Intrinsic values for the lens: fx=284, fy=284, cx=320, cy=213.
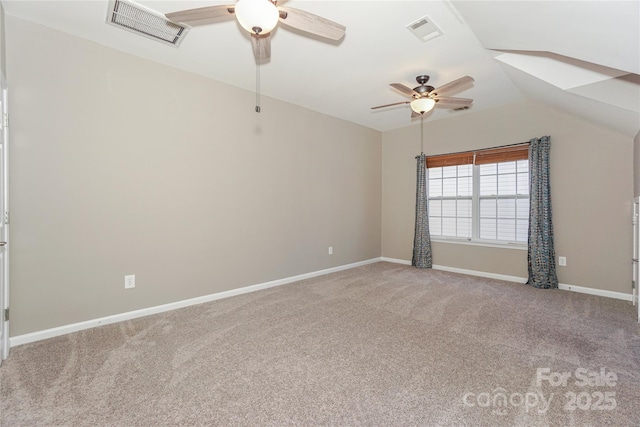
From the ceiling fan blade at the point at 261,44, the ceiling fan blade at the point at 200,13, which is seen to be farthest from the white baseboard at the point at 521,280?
the ceiling fan blade at the point at 200,13

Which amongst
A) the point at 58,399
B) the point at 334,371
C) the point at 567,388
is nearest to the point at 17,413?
the point at 58,399

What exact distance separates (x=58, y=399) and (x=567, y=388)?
3134 mm

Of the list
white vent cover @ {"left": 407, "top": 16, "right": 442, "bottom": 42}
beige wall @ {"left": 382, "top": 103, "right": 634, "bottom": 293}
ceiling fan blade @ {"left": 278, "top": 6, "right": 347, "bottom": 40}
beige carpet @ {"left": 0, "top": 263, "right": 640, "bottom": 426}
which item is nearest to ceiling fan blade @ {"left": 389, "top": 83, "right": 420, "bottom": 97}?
white vent cover @ {"left": 407, "top": 16, "right": 442, "bottom": 42}

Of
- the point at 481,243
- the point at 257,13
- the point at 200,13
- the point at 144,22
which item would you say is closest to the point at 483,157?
the point at 481,243

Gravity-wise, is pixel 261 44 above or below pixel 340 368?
above

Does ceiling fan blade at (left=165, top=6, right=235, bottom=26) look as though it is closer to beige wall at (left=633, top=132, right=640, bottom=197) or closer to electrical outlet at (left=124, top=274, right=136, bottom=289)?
electrical outlet at (left=124, top=274, right=136, bottom=289)

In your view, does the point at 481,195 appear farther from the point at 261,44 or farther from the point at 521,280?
the point at 261,44

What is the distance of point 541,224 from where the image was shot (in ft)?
13.0

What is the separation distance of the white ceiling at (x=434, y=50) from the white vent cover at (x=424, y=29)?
0.15ft

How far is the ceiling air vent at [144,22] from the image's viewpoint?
2.27 metres

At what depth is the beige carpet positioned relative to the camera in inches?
62.6

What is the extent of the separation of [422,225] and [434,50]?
3.05m

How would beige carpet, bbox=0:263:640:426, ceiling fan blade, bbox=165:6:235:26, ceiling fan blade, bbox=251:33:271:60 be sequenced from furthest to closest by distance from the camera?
ceiling fan blade, bbox=251:33:271:60 < ceiling fan blade, bbox=165:6:235:26 < beige carpet, bbox=0:263:640:426

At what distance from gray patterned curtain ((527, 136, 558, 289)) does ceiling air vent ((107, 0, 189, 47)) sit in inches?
181
